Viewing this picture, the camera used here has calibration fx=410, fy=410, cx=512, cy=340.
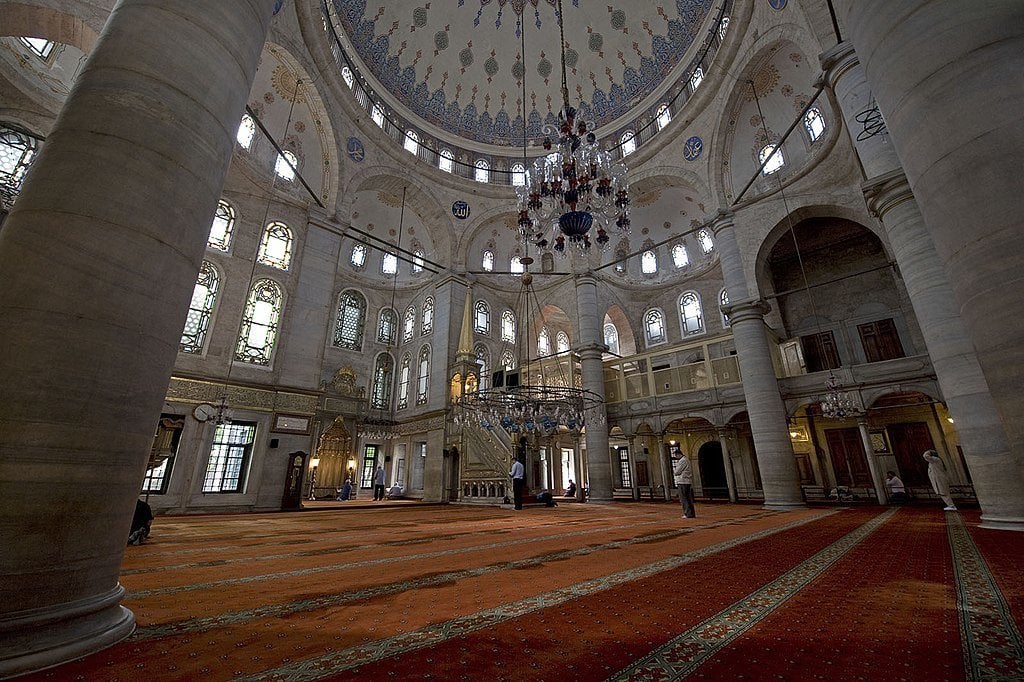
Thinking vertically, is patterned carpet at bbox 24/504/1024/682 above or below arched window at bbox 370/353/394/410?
below

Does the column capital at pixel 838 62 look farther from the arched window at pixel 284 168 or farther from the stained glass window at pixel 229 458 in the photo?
the stained glass window at pixel 229 458

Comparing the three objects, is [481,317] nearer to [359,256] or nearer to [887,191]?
[359,256]

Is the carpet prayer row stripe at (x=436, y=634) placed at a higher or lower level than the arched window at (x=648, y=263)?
lower

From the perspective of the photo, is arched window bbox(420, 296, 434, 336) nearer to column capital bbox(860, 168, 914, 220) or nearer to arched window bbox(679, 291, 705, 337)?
arched window bbox(679, 291, 705, 337)

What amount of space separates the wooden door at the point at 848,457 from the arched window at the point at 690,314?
229 inches

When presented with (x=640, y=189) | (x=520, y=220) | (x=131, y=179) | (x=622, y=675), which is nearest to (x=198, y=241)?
(x=131, y=179)

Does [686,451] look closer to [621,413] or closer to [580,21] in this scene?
[621,413]

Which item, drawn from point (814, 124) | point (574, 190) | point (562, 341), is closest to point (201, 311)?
point (574, 190)

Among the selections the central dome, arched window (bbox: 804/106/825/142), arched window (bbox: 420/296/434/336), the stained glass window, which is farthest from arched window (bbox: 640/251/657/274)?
the stained glass window

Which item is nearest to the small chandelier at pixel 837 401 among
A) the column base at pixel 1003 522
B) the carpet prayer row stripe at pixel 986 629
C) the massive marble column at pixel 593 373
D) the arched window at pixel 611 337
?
the massive marble column at pixel 593 373

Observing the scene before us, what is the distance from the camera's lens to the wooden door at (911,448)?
12.0m

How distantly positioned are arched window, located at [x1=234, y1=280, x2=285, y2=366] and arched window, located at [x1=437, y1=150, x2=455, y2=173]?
9.23 metres

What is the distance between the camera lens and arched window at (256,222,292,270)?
10625 mm

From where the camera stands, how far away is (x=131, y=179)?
74.3 inches
